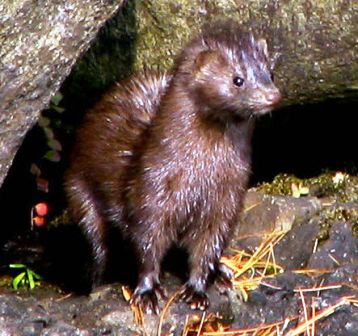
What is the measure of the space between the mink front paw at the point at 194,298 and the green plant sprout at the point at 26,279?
0.78 m

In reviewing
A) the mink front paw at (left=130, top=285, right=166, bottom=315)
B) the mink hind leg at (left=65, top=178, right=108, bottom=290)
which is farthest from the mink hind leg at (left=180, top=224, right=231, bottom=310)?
the mink hind leg at (left=65, top=178, right=108, bottom=290)

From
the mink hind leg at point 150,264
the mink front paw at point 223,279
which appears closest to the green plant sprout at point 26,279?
the mink hind leg at point 150,264

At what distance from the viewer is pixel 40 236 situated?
6.86 m

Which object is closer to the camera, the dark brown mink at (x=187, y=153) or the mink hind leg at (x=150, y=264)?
the dark brown mink at (x=187, y=153)

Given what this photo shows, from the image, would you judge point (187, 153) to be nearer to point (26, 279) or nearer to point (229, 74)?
point (229, 74)

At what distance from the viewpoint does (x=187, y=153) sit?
18.6 ft

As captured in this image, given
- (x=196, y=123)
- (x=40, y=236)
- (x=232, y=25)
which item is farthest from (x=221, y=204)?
(x=40, y=236)

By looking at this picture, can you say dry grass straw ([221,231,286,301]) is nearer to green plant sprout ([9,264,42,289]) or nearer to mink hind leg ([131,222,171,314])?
mink hind leg ([131,222,171,314])

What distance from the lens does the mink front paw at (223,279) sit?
5996 mm

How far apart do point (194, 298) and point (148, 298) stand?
208 mm

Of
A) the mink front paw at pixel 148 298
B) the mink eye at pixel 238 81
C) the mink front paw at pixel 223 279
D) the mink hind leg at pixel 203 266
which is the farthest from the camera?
the mink front paw at pixel 223 279

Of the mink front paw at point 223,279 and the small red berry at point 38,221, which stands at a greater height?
the small red berry at point 38,221

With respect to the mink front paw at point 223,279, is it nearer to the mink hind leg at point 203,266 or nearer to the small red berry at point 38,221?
the mink hind leg at point 203,266

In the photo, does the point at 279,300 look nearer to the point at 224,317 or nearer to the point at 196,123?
the point at 224,317
